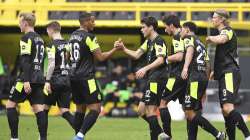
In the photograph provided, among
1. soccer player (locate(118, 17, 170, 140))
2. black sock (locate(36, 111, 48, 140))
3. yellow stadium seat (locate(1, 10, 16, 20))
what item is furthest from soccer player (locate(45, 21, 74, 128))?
yellow stadium seat (locate(1, 10, 16, 20))

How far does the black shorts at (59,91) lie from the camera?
14.3 metres

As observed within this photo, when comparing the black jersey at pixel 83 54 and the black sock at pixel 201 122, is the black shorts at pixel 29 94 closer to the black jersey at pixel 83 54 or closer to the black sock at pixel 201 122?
the black jersey at pixel 83 54

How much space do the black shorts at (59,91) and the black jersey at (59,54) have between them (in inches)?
5.2

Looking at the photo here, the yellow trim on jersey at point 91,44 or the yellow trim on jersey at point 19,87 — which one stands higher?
the yellow trim on jersey at point 91,44

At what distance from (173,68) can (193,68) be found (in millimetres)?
1365

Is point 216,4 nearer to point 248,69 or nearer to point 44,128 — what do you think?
point 248,69

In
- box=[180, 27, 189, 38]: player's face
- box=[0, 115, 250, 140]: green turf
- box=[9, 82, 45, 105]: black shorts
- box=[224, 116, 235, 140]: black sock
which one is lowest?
box=[0, 115, 250, 140]: green turf

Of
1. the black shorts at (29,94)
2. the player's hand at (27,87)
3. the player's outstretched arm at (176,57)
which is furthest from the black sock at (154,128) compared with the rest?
the player's hand at (27,87)

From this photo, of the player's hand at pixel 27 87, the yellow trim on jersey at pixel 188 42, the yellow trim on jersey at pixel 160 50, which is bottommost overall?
the player's hand at pixel 27 87

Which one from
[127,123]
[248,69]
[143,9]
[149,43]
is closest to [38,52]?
[149,43]

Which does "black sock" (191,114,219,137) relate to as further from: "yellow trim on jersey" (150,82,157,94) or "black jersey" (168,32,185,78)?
"black jersey" (168,32,185,78)

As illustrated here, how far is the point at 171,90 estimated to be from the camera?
13.7 metres

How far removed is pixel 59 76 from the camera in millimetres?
14352

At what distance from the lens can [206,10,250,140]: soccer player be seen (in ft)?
39.4
